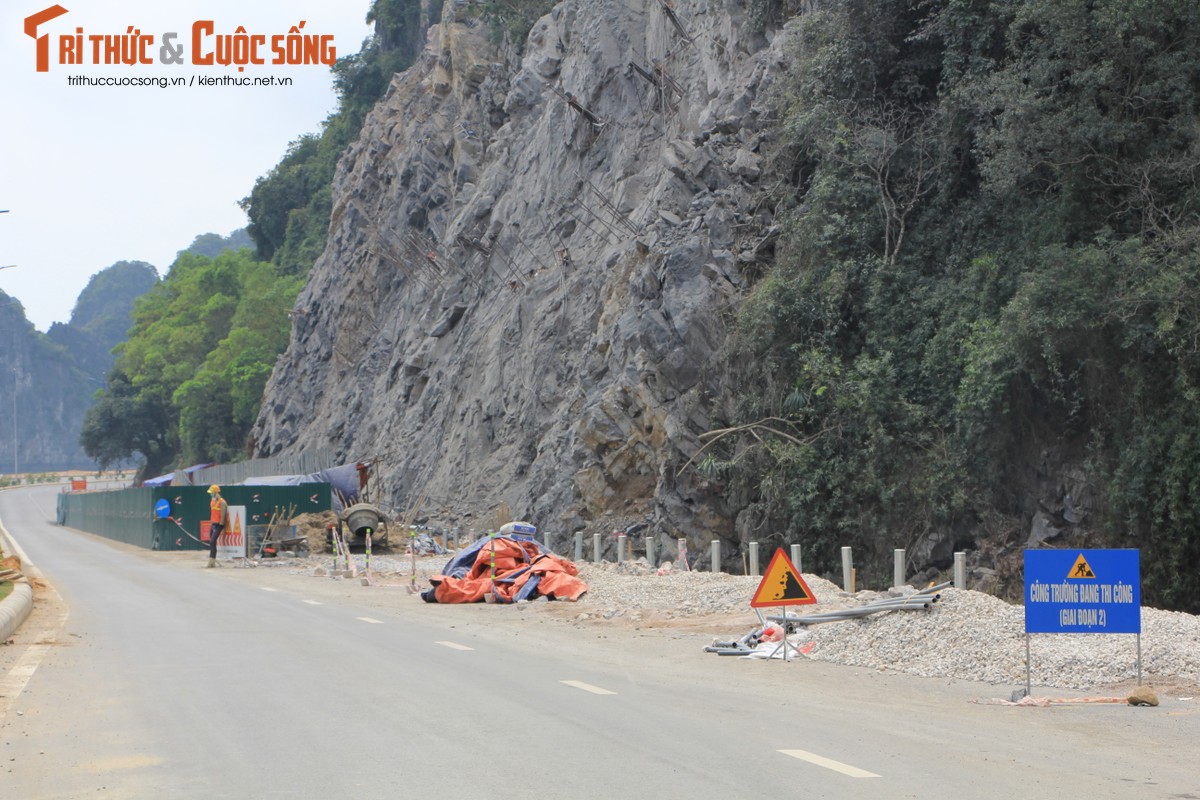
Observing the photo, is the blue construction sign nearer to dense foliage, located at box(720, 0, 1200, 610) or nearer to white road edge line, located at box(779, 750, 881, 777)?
white road edge line, located at box(779, 750, 881, 777)

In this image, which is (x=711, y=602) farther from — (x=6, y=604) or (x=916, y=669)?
→ (x=6, y=604)

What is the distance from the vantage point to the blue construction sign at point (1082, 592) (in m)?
10.2

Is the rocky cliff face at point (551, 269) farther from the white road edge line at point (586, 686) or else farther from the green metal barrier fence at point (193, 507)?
the white road edge line at point (586, 686)

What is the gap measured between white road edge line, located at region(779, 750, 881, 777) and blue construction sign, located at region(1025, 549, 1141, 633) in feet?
10.8

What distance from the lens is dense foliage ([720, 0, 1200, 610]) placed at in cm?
2328

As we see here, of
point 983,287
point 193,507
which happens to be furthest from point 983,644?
point 193,507

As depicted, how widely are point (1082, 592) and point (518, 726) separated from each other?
16.1 feet

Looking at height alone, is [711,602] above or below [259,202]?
below

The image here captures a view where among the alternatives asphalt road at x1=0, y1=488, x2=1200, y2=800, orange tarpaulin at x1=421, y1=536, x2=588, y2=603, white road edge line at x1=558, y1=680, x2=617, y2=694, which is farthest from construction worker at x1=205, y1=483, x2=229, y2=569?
white road edge line at x1=558, y1=680, x2=617, y2=694

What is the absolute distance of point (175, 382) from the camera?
336ft

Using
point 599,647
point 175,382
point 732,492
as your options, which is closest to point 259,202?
point 175,382

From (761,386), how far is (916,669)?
1750 cm

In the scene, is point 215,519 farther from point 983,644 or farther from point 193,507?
point 983,644

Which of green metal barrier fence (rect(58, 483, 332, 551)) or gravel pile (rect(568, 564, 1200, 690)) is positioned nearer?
gravel pile (rect(568, 564, 1200, 690))
